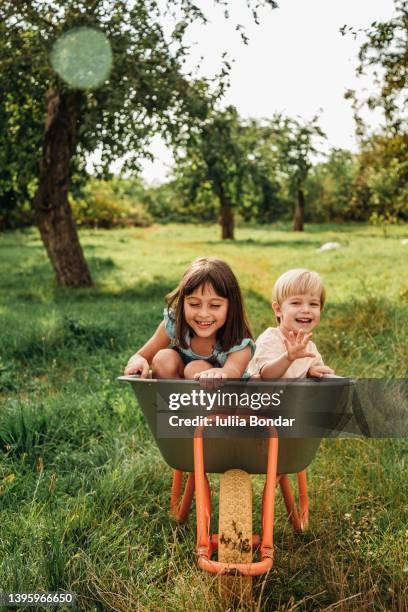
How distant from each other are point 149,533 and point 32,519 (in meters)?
0.51

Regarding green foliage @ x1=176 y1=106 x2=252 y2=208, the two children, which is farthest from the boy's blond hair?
green foliage @ x1=176 y1=106 x2=252 y2=208

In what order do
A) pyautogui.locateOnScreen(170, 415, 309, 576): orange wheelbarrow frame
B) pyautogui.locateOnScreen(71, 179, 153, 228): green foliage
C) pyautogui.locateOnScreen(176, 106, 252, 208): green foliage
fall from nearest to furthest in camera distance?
pyautogui.locateOnScreen(170, 415, 309, 576): orange wheelbarrow frame < pyautogui.locateOnScreen(176, 106, 252, 208): green foliage < pyautogui.locateOnScreen(71, 179, 153, 228): green foliage

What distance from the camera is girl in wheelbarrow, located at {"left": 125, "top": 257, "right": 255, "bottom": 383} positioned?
2895mm

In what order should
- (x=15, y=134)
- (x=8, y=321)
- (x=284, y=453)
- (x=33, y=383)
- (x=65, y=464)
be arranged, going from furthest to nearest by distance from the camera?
1. (x=15, y=134)
2. (x=8, y=321)
3. (x=33, y=383)
4. (x=65, y=464)
5. (x=284, y=453)

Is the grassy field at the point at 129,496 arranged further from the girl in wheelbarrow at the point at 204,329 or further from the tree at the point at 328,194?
the tree at the point at 328,194

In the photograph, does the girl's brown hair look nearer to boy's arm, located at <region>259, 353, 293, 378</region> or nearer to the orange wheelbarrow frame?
boy's arm, located at <region>259, 353, 293, 378</region>

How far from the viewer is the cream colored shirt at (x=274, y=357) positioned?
116 inches

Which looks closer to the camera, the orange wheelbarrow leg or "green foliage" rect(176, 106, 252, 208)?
the orange wheelbarrow leg

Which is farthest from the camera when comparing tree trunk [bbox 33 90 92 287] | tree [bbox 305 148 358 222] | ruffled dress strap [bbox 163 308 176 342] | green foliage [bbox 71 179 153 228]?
tree [bbox 305 148 358 222]

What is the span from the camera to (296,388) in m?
2.47

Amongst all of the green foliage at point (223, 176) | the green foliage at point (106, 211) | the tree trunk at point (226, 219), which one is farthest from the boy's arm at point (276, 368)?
the green foliage at point (106, 211)

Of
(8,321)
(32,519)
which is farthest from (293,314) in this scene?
(8,321)

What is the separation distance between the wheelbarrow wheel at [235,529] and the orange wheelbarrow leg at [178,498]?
1.41 ft

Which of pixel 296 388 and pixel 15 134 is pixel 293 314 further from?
pixel 15 134
